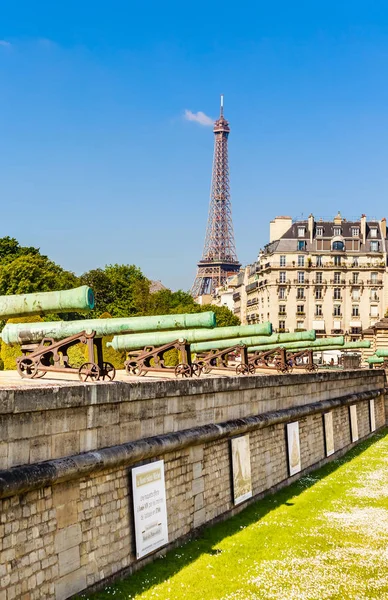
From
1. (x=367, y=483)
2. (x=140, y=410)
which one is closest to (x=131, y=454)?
(x=140, y=410)

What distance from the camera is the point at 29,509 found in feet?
30.2

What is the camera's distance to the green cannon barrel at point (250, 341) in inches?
1137

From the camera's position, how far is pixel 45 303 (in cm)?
1288

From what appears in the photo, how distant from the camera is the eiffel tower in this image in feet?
547

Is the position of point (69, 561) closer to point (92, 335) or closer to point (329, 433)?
point (92, 335)

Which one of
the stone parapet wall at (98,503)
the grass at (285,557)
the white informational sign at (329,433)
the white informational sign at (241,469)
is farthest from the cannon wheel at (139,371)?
the white informational sign at (329,433)

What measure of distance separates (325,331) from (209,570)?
3044 inches

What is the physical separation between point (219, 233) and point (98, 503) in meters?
165

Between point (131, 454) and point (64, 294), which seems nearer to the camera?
point (131, 454)

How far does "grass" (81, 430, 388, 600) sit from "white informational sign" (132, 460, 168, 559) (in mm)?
325

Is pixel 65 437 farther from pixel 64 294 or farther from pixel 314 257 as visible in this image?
pixel 314 257

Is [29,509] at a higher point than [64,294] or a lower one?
lower

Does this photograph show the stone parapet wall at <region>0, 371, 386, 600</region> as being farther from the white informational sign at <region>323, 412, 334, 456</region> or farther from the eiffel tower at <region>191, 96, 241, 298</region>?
the eiffel tower at <region>191, 96, 241, 298</region>

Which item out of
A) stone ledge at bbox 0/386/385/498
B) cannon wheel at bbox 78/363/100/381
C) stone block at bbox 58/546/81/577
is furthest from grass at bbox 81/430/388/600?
cannon wheel at bbox 78/363/100/381
